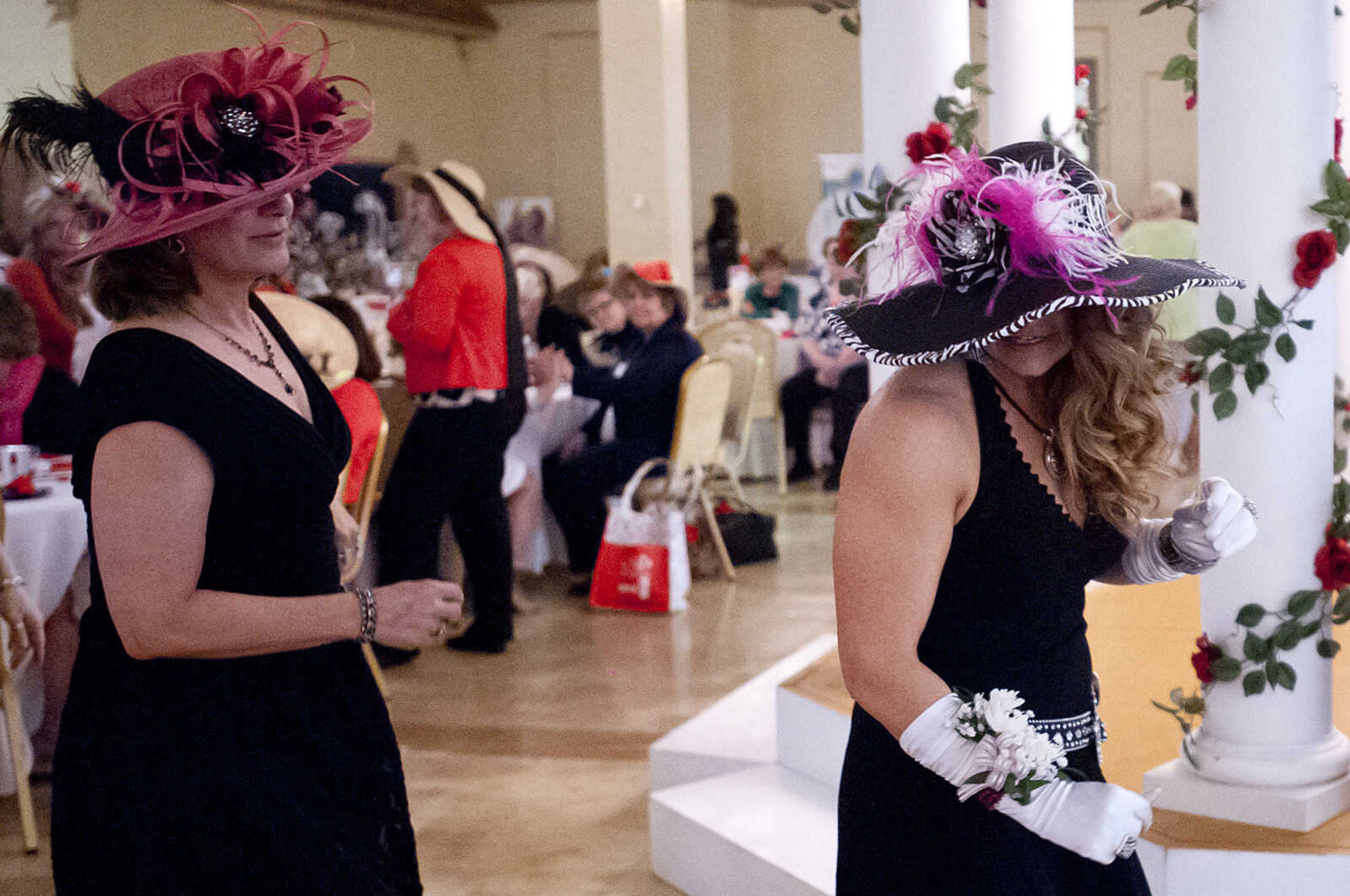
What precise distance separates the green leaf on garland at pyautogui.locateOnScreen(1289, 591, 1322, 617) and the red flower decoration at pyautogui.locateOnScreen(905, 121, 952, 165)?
3.43 ft

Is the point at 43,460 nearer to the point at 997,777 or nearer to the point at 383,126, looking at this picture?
the point at 997,777

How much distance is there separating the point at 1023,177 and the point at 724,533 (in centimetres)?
455

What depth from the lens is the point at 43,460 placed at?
412 centimetres

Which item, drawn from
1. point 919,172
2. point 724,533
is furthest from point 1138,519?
point 724,533

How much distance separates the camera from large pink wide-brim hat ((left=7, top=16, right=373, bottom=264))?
1.40m

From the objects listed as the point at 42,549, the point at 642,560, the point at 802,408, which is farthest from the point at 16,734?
the point at 802,408

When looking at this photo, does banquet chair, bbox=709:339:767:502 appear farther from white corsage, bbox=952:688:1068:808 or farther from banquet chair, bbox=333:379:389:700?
white corsage, bbox=952:688:1068:808

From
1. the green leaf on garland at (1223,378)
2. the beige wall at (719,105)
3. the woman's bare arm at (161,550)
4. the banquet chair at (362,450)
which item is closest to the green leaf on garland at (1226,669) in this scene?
the green leaf on garland at (1223,378)

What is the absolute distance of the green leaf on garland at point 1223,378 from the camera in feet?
6.87

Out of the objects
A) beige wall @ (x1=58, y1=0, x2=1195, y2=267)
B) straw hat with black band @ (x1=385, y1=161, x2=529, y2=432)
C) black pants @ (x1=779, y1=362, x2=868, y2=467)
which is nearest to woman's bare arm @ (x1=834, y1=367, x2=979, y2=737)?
straw hat with black band @ (x1=385, y1=161, x2=529, y2=432)

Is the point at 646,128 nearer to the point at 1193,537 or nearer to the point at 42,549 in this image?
the point at 42,549

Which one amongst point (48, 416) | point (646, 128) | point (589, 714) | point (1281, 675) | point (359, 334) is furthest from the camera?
point (646, 128)

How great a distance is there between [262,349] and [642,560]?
12.0ft

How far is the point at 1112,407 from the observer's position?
1398 millimetres
